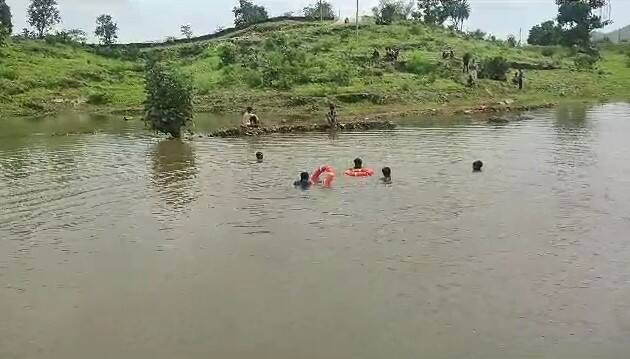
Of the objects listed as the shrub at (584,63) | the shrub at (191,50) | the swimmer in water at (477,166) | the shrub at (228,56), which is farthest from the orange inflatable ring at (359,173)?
the shrub at (191,50)

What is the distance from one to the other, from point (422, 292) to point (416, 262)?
4.51 ft

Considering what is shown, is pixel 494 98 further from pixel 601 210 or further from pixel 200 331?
pixel 200 331

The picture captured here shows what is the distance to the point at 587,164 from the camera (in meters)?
20.0

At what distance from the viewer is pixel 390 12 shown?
229ft

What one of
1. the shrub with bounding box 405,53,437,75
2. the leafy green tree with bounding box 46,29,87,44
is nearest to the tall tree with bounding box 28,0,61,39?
the leafy green tree with bounding box 46,29,87,44

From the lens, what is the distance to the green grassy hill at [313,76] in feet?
128

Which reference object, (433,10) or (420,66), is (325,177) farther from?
(433,10)

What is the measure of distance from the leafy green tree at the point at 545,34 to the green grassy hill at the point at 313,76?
61.7 ft

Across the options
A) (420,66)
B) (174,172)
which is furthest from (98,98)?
(174,172)

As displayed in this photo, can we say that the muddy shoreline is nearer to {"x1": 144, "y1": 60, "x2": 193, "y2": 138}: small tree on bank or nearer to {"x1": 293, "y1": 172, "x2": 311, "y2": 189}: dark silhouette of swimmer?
{"x1": 144, "y1": 60, "x2": 193, "y2": 138}: small tree on bank

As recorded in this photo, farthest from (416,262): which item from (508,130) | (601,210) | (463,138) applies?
(508,130)

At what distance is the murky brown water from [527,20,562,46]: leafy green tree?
61.0 meters

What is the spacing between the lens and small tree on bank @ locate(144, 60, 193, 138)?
2622 centimetres

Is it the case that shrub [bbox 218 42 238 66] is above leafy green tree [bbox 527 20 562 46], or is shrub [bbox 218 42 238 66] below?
below
